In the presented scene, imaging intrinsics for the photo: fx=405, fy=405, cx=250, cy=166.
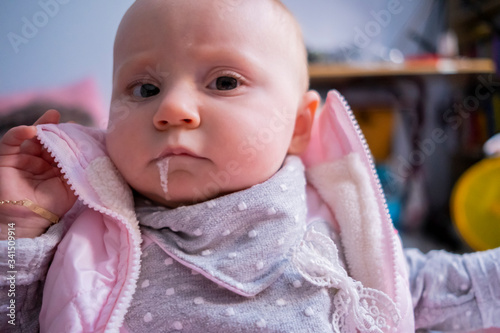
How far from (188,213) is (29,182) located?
7.3 inches

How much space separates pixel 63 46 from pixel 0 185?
0.55ft

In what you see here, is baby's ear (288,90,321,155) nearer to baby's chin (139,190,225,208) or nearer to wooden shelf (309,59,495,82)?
baby's chin (139,190,225,208)

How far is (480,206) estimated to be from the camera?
0.95m

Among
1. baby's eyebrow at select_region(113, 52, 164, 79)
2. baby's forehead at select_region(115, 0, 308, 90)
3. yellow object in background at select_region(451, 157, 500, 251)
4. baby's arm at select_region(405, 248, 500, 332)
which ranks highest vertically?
baby's forehead at select_region(115, 0, 308, 90)

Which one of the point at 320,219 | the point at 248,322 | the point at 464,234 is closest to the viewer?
the point at 248,322

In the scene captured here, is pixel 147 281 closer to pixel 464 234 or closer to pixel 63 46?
pixel 63 46

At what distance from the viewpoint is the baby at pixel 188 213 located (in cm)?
43

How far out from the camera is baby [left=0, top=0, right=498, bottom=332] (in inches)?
16.8

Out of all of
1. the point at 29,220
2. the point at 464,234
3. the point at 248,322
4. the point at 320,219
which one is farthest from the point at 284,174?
the point at 464,234

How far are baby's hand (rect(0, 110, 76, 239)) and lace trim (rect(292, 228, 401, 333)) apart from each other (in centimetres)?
29

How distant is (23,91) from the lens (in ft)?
1.47

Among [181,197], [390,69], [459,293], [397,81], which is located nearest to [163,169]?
[181,197]

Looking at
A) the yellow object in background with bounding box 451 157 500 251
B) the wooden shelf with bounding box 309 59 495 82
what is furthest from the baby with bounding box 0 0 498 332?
the wooden shelf with bounding box 309 59 495 82

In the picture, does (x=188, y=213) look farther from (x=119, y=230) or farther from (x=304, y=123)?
(x=304, y=123)
